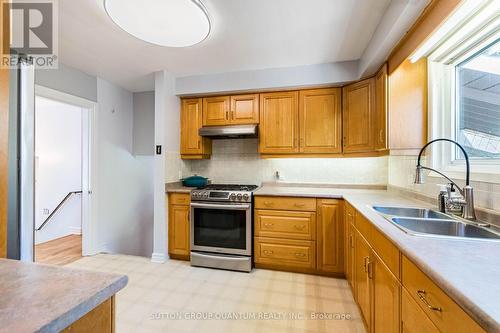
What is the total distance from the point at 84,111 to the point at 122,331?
8.87 feet

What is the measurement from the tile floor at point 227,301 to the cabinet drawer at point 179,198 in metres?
0.76

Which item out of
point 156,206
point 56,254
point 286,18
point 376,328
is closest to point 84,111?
point 156,206

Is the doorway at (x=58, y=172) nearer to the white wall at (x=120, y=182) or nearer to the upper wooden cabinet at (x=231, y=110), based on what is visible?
the white wall at (x=120, y=182)

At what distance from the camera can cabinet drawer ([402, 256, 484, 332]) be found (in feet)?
2.14

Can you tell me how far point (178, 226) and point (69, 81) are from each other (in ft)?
7.16


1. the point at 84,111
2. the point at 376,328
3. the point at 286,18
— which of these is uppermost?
the point at 286,18

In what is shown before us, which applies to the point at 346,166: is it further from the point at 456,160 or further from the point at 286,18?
the point at 286,18

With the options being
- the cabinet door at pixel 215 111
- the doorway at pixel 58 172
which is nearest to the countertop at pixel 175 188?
the cabinet door at pixel 215 111

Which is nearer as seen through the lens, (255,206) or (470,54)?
(470,54)

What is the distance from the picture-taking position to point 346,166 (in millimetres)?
3066

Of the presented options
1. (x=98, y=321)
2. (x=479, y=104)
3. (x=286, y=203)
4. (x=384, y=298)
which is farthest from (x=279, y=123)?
(x=98, y=321)

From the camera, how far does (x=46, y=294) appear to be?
1.81 feet

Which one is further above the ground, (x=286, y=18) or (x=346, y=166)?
(x=286, y=18)

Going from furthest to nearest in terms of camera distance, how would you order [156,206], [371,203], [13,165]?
[156,206]
[371,203]
[13,165]
